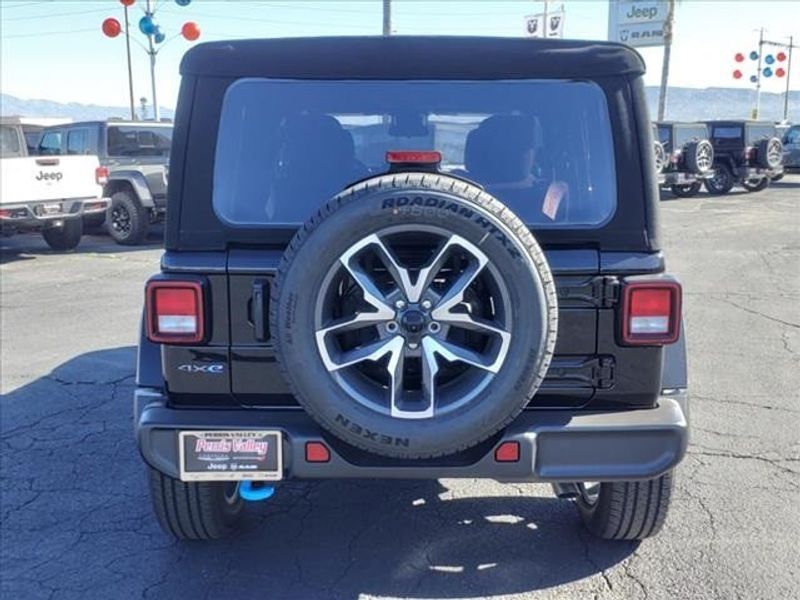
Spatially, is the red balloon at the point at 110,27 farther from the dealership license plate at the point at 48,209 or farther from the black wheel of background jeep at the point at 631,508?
the black wheel of background jeep at the point at 631,508

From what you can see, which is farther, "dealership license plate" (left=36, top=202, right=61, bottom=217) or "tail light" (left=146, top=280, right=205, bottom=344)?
"dealership license plate" (left=36, top=202, right=61, bottom=217)

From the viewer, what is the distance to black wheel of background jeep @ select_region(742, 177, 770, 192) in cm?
2251

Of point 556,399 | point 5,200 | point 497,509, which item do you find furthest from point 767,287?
point 5,200

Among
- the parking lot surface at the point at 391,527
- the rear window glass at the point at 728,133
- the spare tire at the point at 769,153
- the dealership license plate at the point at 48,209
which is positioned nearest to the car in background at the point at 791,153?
the spare tire at the point at 769,153

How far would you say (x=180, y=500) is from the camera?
3.15 metres

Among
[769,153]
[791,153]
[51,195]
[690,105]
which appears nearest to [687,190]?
[769,153]

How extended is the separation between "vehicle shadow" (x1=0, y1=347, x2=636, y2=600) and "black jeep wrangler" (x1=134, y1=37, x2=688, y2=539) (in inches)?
24.8

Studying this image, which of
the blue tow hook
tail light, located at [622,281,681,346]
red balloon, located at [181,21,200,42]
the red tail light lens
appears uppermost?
red balloon, located at [181,21,200,42]

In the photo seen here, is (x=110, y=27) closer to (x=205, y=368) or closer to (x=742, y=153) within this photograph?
(x=742, y=153)

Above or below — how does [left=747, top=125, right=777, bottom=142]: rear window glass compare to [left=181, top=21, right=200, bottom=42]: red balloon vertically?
below

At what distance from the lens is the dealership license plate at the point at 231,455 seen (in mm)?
2672

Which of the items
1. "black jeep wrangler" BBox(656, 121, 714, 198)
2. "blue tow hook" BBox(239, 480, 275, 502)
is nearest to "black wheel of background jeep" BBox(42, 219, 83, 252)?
"blue tow hook" BBox(239, 480, 275, 502)

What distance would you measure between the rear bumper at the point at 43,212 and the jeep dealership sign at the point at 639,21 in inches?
1169

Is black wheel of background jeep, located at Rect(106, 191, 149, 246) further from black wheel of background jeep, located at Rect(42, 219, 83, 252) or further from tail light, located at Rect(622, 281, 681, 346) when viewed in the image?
tail light, located at Rect(622, 281, 681, 346)
